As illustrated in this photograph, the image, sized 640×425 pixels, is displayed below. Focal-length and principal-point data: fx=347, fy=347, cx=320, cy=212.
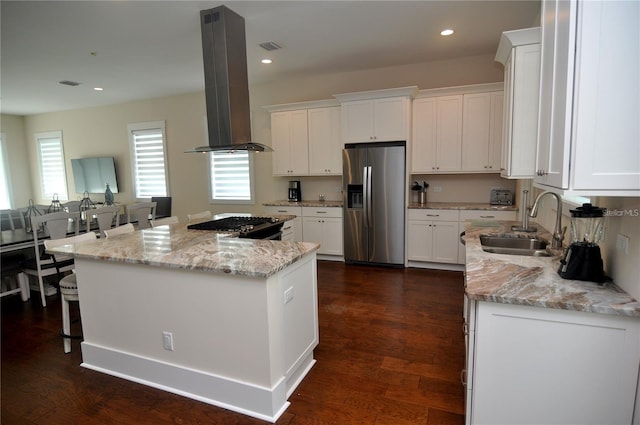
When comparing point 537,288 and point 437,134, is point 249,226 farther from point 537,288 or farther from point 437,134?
point 437,134

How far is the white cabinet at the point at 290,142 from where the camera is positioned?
5.35 meters

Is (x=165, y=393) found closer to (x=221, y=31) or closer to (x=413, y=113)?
(x=221, y=31)

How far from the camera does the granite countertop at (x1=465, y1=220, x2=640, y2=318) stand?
1398 millimetres

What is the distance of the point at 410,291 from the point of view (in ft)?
12.8

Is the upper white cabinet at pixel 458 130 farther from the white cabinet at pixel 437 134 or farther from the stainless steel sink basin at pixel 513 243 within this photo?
the stainless steel sink basin at pixel 513 243

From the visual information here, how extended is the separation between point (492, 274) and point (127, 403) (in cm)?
229

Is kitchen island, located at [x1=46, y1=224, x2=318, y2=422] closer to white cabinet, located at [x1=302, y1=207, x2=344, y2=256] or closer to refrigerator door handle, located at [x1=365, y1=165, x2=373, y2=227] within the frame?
refrigerator door handle, located at [x1=365, y1=165, x2=373, y2=227]

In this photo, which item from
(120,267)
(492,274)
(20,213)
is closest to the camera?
(492,274)

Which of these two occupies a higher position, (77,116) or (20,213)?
(77,116)

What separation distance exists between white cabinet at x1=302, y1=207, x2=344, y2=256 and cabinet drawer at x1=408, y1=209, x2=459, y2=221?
3.42ft

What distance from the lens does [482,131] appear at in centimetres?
444

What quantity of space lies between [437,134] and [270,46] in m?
2.41

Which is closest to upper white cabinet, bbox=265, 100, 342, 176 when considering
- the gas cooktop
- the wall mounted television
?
the gas cooktop

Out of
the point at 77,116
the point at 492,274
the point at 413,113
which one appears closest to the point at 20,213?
the point at 77,116
